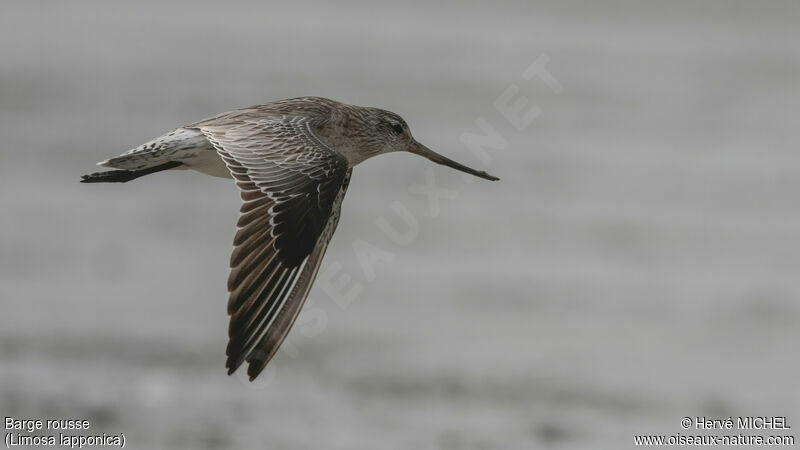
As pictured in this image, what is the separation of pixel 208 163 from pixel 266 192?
879 millimetres

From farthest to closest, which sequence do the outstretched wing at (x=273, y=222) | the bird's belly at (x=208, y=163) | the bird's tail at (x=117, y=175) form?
1. the bird's tail at (x=117, y=175)
2. the bird's belly at (x=208, y=163)
3. the outstretched wing at (x=273, y=222)

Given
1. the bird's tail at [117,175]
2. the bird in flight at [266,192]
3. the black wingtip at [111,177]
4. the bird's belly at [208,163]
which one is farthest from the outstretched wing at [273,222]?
the black wingtip at [111,177]

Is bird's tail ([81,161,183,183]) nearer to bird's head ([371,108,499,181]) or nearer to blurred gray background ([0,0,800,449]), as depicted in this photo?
bird's head ([371,108,499,181])

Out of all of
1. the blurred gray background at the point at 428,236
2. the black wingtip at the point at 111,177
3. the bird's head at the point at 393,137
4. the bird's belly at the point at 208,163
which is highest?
the bird's belly at the point at 208,163

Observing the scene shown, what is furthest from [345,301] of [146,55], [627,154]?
[146,55]

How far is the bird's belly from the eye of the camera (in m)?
8.35

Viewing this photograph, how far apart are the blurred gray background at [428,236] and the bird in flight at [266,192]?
432 centimetres

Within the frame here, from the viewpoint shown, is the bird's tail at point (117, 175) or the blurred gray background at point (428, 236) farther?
the blurred gray background at point (428, 236)

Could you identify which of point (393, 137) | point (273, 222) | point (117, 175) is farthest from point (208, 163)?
point (393, 137)

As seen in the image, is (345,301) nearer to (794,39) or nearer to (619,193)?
(619,193)

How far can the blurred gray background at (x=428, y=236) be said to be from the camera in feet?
44.6

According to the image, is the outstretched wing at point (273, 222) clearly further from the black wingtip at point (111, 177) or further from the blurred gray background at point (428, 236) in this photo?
the blurred gray background at point (428, 236)

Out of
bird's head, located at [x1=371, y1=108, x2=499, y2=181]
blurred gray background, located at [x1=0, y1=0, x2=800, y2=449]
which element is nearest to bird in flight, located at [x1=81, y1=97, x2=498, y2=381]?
bird's head, located at [x1=371, y1=108, x2=499, y2=181]

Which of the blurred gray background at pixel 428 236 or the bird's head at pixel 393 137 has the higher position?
the bird's head at pixel 393 137
